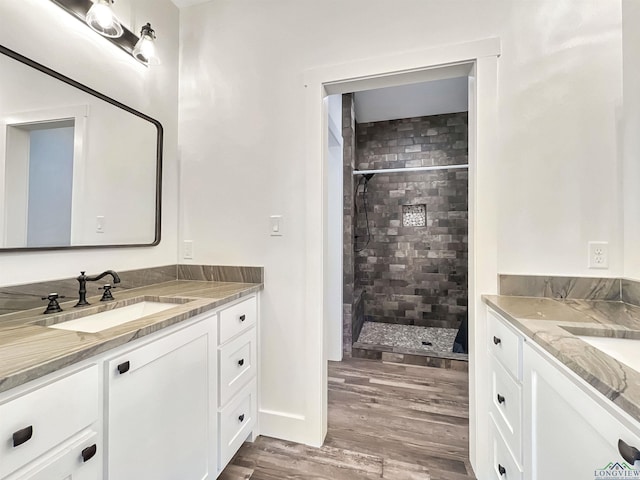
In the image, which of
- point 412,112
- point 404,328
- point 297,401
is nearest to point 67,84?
point 297,401

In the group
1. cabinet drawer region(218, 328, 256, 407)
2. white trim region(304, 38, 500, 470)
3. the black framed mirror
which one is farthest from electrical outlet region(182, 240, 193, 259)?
white trim region(304, 38, 500, 470)

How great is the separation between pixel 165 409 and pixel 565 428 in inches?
49.5

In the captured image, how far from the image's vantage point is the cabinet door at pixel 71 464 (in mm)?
650

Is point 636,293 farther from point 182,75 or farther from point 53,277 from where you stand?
point 182,75

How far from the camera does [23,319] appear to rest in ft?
3.46

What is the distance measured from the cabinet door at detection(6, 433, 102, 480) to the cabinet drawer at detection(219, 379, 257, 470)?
0.63 m

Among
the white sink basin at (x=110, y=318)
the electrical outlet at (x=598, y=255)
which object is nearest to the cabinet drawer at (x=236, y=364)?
the white sink basin at (x=110, y=318)

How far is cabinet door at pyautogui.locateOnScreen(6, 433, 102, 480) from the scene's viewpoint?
25.6 inches

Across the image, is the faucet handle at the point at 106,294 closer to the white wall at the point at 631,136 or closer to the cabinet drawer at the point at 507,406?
the cabinet drawer at the point at 507,406

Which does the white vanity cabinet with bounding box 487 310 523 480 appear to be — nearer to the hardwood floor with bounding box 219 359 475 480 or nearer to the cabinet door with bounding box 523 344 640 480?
the cabinet door with bounding box 523 344 640 480

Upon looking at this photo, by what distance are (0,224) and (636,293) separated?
2.55m

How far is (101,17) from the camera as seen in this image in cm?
133

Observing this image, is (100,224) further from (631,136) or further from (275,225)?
(631,136)

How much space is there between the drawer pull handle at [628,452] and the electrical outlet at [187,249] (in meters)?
2.00
